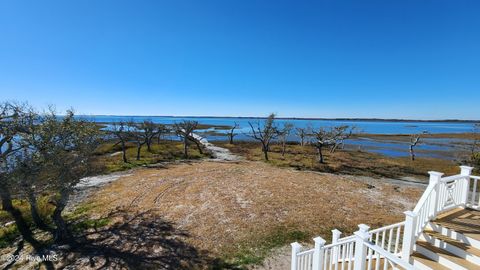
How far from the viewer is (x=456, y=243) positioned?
5.36 metres

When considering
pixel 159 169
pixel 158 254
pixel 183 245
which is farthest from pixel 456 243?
pixel 159 169

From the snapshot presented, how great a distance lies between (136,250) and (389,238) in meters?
7.27

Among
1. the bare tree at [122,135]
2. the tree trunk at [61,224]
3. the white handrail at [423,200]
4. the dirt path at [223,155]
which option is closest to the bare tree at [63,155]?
the tree trunk at [61,224]

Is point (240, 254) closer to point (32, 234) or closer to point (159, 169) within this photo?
point (32, 234)

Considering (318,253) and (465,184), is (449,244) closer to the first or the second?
(465,184)

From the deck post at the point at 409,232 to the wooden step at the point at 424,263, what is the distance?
19cm

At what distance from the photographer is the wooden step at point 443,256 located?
191 inches

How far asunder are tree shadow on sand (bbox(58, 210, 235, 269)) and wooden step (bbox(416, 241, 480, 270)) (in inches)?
193

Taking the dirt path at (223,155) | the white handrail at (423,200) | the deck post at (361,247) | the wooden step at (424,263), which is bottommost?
the dirt path at (223,155)

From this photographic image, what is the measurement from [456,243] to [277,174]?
41.4 ft

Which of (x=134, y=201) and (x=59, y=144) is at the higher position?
(x=59, y=144)

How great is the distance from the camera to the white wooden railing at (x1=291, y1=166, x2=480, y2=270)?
427 centimetres

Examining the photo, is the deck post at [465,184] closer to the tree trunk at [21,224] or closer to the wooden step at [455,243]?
the wooden step at [455,243]

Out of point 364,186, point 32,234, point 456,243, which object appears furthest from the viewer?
point 364,186
